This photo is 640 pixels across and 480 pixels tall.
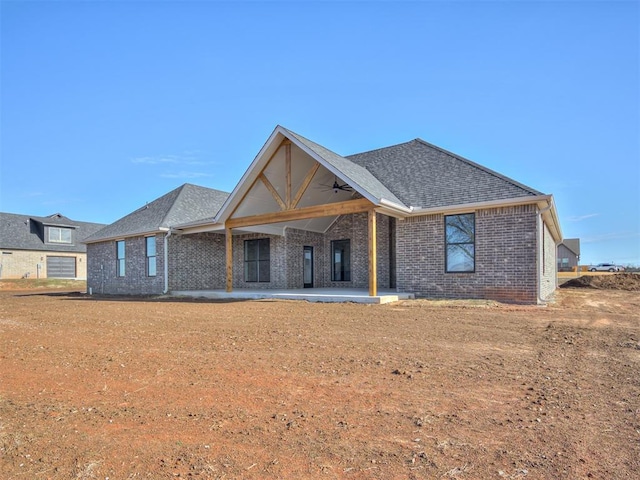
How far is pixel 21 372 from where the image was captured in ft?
16.9

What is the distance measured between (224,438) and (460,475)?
5.63 ft

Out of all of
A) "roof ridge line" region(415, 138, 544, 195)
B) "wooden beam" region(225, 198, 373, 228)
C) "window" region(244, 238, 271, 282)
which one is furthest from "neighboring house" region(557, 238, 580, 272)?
"wooden beam" region(225, 198, 373, 228)

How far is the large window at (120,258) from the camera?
20734mm

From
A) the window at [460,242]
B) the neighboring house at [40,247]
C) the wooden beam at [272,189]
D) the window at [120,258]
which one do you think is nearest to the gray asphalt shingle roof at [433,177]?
the window at [460,242]

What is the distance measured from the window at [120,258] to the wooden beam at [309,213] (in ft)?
26.3

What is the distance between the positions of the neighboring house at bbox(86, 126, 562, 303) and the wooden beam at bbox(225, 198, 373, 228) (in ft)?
0.13

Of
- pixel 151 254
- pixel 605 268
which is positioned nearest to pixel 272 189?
pixel 151 254

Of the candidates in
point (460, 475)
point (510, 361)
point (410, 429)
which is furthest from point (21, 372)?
point (510, 361)

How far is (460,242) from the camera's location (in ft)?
42.2

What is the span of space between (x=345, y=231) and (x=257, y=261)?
447 cm

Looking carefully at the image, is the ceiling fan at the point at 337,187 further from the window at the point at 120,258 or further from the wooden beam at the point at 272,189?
the window at the point at 120,258

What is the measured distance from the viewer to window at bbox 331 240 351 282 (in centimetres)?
1802

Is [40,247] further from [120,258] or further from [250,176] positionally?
[250,176]

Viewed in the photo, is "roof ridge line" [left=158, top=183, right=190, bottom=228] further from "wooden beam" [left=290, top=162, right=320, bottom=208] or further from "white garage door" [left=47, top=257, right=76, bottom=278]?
"white garage door" [left=47, top=257, right=76, bottom=278]
